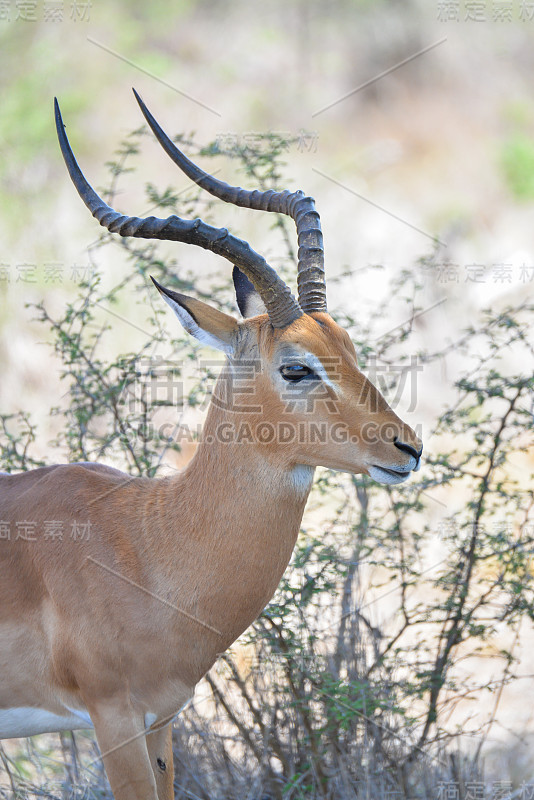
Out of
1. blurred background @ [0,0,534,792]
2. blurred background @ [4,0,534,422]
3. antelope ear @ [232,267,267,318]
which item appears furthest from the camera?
blurred background @ [4,0,534,422]

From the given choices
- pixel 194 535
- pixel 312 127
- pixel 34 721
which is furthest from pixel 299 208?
pixel 312 127

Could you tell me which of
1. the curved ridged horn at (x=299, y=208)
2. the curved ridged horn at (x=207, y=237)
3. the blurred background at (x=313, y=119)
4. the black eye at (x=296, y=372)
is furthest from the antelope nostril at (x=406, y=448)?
the blurred background at (x=313, y=119)

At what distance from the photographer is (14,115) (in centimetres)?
1538

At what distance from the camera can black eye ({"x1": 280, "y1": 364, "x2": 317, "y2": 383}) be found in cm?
423

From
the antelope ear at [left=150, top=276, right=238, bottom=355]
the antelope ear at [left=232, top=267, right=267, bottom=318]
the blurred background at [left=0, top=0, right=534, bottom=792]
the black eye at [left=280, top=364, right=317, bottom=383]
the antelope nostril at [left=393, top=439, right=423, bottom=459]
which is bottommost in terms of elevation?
the antelope nostril at [left=393, top=439, right=423, bottom=459]

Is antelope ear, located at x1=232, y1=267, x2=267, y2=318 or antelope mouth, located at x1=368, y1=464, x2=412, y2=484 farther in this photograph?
antelope ear, located at x1=232, y1=267, x2=267, y2=318

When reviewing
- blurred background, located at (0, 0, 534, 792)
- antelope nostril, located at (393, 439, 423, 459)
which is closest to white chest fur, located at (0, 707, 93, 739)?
antelope nostril, located at (393, 439, 423, 459)

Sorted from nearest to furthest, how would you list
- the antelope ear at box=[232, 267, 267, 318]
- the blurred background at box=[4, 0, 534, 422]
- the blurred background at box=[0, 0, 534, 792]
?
1. the antelope ear at box=[232, 267, 267, 318]
2. the blurred background at box=[0, 0, 534, 792]
3. the blurred background at box=[4, 0, 534, 422]

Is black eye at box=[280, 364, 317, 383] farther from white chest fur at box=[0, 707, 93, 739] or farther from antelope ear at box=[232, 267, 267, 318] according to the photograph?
white chest fur at box=[0, 707, 93, 739]

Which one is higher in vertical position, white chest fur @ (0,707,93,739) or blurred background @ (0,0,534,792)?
blurred background @ (0,0,534,792)

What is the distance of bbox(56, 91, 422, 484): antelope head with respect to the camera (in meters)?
4.09

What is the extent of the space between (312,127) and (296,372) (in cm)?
1362

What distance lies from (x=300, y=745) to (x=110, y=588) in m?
2.20

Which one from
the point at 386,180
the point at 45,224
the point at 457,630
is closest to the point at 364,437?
the point at 457,630
